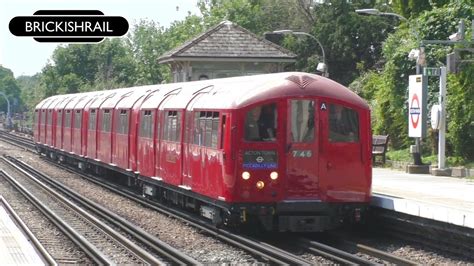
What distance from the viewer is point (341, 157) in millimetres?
15836

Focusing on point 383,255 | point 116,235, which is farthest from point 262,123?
point 116,235

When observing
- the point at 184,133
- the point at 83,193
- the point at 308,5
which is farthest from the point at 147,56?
the point at 184,133

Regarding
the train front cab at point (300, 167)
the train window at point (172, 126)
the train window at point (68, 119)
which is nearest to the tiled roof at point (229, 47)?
the train window at point (68, 119)

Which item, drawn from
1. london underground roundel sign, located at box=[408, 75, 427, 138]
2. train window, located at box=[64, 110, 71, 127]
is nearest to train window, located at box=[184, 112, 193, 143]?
london underground roundel sign, located at box=[408, 75, 427, 138]

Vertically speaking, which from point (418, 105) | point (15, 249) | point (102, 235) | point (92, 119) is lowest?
point (102, 235)

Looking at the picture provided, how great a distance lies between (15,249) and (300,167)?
482cm

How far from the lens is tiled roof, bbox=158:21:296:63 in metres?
41.3

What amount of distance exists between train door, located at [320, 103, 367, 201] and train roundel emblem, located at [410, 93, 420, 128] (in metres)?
10.4

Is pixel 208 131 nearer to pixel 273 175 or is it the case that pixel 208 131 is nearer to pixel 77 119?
pixel 273 175

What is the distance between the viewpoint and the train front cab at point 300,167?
15516mm

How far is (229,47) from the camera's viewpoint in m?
42.1

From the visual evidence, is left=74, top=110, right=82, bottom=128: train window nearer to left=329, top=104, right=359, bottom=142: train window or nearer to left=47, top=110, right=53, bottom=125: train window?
left=47, top=110, right=53, bottom=125: train window

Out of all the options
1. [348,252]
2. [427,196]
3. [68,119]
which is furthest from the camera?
[68,119]

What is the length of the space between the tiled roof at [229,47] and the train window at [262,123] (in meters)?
25.2
